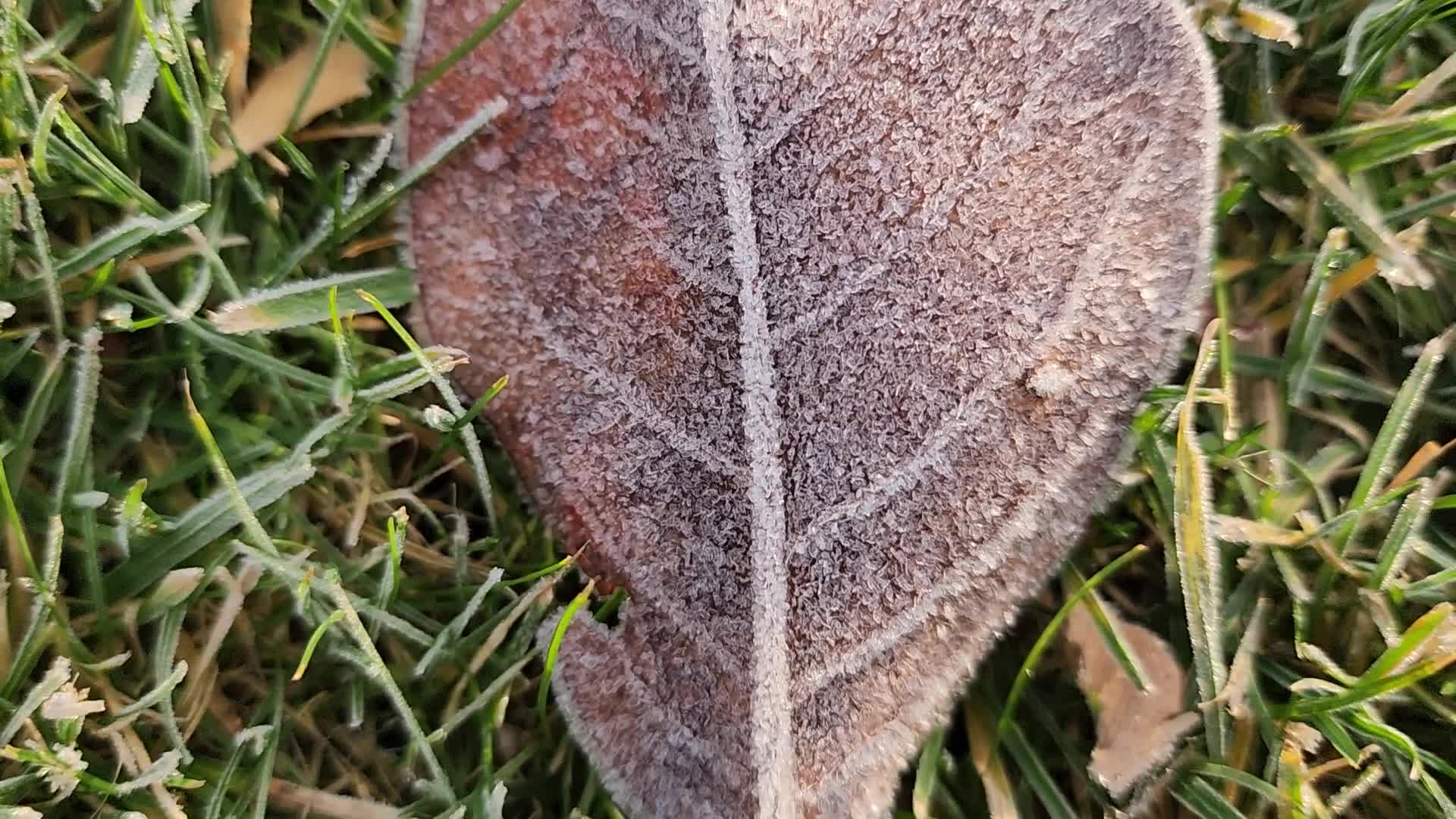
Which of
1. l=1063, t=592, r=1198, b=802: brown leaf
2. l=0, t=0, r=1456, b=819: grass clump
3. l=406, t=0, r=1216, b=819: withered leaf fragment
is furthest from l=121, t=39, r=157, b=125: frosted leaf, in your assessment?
l=1063, t=592, r=1198, b=802: brown leaf

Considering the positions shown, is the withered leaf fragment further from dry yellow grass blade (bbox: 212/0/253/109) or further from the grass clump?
dry yellow grass blade (bbox: 212/0/253/109)

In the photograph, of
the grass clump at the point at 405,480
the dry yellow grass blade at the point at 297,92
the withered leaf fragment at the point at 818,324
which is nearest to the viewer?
the withered leaf fragment at the point at 818,324

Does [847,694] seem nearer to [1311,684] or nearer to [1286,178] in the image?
[1311,684]

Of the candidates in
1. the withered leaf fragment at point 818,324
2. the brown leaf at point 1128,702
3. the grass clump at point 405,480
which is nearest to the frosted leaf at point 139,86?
the grass clump at point 405,480

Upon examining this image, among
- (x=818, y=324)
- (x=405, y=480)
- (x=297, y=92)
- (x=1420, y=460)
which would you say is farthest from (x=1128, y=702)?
(x=297, y=92)

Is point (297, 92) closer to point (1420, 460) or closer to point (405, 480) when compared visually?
point (405, 480)

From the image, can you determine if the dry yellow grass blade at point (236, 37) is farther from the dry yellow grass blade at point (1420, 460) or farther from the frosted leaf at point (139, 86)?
the dry yellow grass blade at point (1420, 460)
